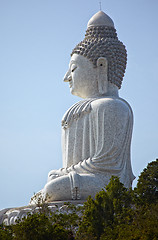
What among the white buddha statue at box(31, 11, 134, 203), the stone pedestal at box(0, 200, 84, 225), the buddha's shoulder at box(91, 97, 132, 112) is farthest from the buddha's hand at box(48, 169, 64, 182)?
the buddha's shoulder at box(91, 97, 132, 112)

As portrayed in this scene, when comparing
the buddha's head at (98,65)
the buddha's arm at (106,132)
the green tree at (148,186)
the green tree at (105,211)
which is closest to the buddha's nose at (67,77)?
the buddha's head at (98,65)

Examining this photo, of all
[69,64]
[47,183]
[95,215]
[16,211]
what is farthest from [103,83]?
[95,215]

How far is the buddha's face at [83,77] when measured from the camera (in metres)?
17.1

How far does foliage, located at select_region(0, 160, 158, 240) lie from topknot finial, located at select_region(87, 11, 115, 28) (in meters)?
5.36

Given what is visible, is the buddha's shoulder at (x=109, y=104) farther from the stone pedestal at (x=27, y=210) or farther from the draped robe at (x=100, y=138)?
the stone pedestal at (x=27, y=210)

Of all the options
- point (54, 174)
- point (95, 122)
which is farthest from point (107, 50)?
point (54, 174)

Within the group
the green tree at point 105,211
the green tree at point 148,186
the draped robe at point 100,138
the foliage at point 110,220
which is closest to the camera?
the foliage at point 110,220

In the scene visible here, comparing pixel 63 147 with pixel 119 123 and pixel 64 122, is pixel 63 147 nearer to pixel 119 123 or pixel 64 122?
pixel 64 122

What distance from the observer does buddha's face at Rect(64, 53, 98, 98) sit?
1709cm

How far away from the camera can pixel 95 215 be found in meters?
12.3

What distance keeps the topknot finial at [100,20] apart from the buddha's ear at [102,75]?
1265 millimetres

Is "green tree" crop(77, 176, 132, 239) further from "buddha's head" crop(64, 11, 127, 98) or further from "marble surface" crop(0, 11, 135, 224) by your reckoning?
"buddha's head" crop(64, 11, 127, 98)

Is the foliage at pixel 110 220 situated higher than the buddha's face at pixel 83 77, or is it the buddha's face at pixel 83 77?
the buddha's face at pixel 83 77

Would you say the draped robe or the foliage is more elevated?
the draped robe
